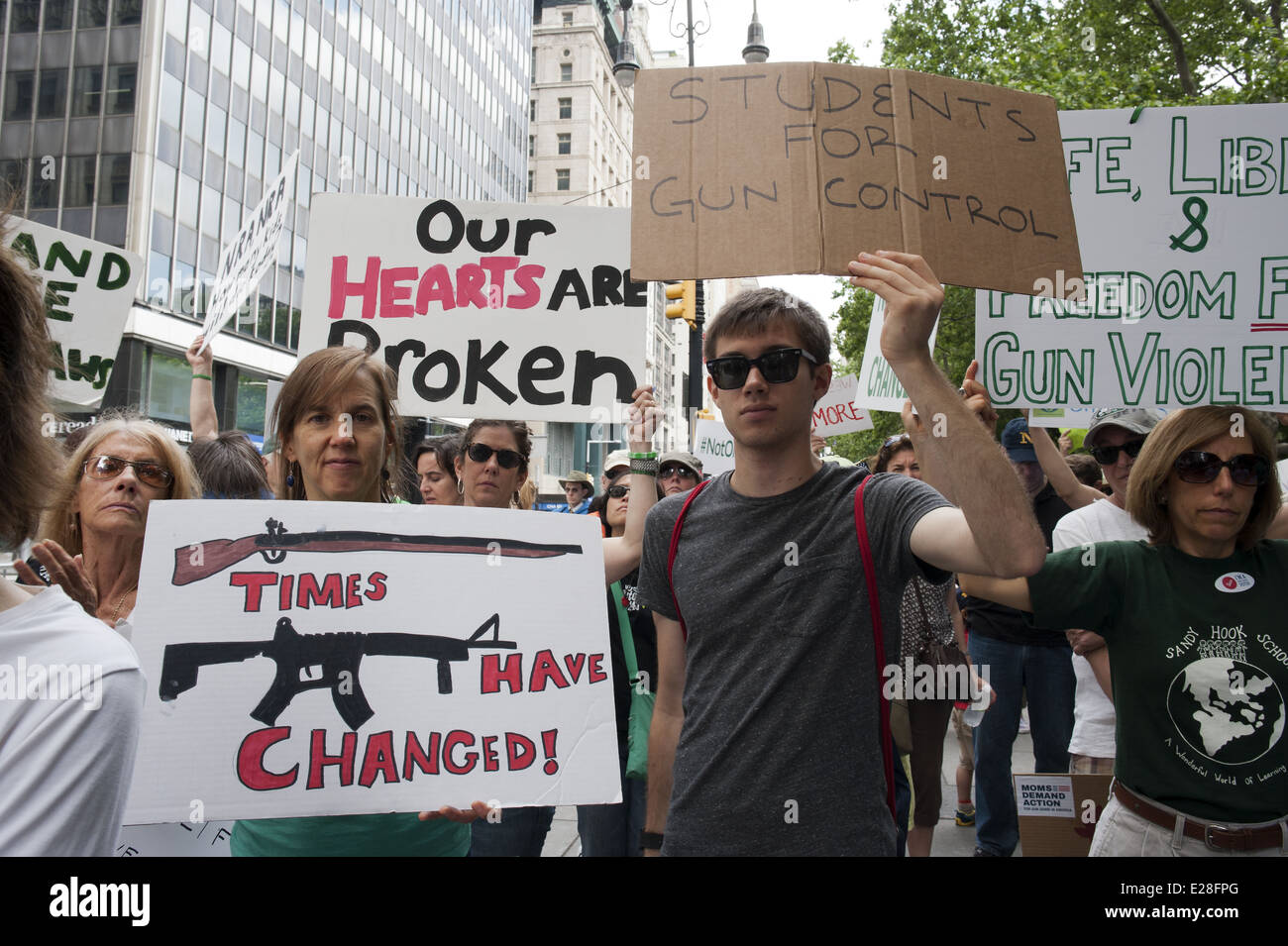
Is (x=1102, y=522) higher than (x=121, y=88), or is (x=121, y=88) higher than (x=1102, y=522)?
(x=121, y=88)

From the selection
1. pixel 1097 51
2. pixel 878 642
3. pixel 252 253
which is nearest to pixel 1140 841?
pixel 878 642

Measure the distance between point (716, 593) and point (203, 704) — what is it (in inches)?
45.1

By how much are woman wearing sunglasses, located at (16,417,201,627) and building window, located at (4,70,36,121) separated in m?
26.6

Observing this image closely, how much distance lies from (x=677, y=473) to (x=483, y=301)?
84.4 inches

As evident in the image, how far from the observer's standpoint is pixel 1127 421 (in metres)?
3.31

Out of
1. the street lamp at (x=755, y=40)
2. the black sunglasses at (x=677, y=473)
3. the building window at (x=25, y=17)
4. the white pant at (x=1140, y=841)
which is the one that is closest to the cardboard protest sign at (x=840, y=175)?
the white pant at (x=1140, y=841)

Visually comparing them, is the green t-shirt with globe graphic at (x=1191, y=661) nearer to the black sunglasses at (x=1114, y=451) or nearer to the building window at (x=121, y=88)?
the black sunglasses at (x=1114, y=451)

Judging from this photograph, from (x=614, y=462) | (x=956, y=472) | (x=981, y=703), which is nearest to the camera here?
(x=956, y=472)

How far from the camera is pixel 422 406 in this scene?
122 inches

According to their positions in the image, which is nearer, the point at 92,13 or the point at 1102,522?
the point at 1102,522

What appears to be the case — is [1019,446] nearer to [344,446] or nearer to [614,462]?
[614,462]
